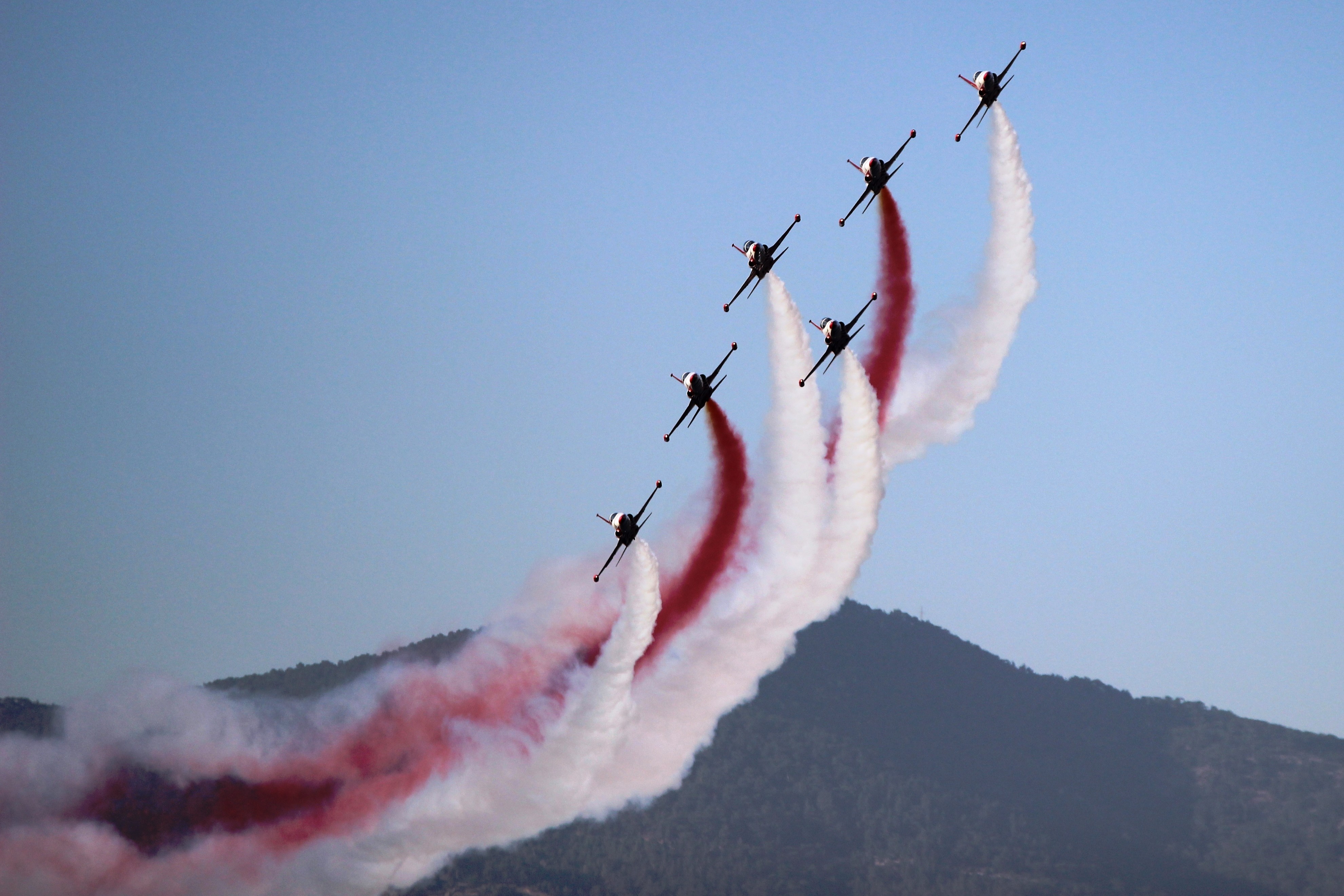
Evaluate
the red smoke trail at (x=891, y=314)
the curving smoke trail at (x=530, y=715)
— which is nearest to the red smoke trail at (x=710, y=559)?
the curving smoke trail at (x=530, y=715)

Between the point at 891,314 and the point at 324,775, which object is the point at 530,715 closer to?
the point at 324,775

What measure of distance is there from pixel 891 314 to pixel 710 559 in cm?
1868

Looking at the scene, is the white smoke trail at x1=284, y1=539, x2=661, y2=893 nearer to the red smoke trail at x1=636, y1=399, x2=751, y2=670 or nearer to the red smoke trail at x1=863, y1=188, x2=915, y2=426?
the red smoke trail at x1=636, y1=399, x2=751, y2=670

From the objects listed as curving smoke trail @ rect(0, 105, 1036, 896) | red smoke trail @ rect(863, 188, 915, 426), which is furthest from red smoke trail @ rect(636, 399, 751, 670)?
red smoke trail @ rect(863, 188, 915, 426)

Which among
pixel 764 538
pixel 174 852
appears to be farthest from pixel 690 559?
pixel 174 852

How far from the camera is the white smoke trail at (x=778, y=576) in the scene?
83.6 metres

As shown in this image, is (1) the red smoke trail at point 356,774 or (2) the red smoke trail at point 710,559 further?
(1) the red smoke trail at point 356,774

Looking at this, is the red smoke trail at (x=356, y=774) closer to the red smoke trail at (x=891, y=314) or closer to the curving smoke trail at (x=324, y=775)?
the curving smoke trail at (x=324, y=775)

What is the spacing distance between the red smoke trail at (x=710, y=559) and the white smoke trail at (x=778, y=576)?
90 centimetres

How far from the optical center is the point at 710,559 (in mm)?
85562

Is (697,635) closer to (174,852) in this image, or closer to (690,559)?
(690,559)

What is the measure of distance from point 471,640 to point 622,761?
13.2 metres

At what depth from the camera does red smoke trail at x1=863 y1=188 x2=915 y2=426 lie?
85.2 metres

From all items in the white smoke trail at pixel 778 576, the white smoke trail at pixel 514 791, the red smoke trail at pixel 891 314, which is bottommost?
the white smoke trail at pixel 514 791
